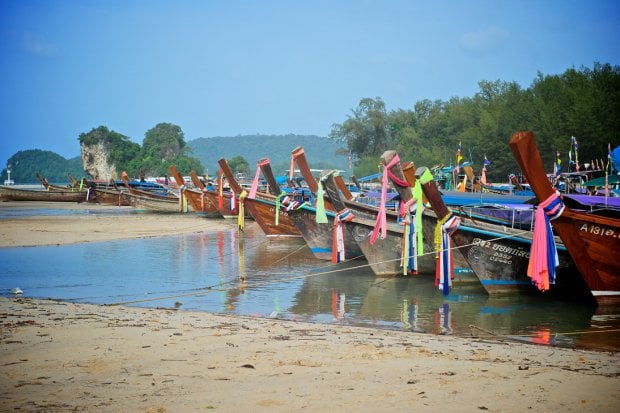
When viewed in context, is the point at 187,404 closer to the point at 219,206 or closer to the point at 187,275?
the point at 187,275

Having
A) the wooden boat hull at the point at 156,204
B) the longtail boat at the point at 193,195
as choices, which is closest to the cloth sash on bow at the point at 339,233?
the longtail boat at the point at 193,195

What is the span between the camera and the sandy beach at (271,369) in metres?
5.84

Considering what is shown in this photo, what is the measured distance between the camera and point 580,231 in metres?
11.1

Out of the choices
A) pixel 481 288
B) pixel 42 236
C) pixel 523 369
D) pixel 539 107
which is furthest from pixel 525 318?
pixel 539 107

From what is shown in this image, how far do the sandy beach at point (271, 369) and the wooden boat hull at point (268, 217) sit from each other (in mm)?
14359

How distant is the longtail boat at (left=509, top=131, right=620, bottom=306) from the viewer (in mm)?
10406

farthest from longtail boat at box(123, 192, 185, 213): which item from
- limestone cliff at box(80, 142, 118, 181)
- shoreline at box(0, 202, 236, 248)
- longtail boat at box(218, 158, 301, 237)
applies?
limestone cliff at box(80, 142, 118, 181)

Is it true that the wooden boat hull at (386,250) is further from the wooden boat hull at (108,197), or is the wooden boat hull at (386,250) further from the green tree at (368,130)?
the green tree at (368,130)

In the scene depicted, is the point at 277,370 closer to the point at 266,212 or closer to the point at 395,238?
the point at 395,238

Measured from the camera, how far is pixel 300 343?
8352 mm

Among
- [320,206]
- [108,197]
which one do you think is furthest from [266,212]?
[108,197]

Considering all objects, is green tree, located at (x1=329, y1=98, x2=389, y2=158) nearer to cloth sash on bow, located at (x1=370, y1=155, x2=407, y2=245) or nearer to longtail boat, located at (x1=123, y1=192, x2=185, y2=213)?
longtail boat, located at (x1=123, y1=192, x2=185, y2=213)

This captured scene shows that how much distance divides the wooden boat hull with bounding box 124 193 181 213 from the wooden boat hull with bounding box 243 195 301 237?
20277mm

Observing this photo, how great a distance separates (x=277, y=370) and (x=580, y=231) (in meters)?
6.41
